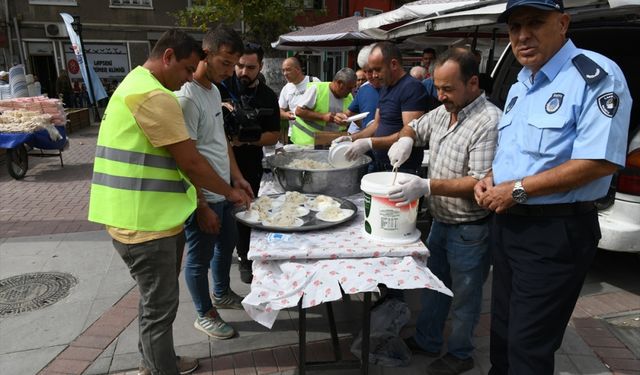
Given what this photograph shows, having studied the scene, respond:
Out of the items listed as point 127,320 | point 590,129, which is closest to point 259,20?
point 127,320

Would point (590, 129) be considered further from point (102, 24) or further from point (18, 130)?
point (102, 24)

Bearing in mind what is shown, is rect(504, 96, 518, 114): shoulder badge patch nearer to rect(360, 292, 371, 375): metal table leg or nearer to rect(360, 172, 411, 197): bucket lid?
rect(360, 172, 411, 197): bucket lid

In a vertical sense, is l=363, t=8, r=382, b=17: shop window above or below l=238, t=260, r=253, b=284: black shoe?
above

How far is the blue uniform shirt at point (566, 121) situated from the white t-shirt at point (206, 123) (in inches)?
63.4

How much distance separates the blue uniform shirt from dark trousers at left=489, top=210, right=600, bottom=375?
14 cm

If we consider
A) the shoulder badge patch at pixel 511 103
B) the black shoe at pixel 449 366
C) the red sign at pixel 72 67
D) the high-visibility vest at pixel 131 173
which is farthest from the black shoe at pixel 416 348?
the red sign at pixel 72 67

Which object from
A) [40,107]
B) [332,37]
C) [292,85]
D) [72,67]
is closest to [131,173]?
[292,85]

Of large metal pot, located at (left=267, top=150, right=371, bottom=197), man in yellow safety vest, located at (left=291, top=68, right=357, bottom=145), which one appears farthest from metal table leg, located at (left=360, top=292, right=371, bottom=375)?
man in yellow safety vest, located at (left=291, top=68, right=357, bottom=145)

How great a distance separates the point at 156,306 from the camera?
2127 millimetres

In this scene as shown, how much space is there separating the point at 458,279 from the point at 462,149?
0.75 metres

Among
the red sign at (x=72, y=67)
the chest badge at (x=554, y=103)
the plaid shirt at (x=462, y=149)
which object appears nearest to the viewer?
the chest badge at (x=554, y=103)

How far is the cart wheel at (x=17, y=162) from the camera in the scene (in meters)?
6.99

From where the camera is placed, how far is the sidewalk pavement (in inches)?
105

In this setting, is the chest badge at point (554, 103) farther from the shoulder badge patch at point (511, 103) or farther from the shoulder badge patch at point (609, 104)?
the shoulder badge patch at point (511, 103)
